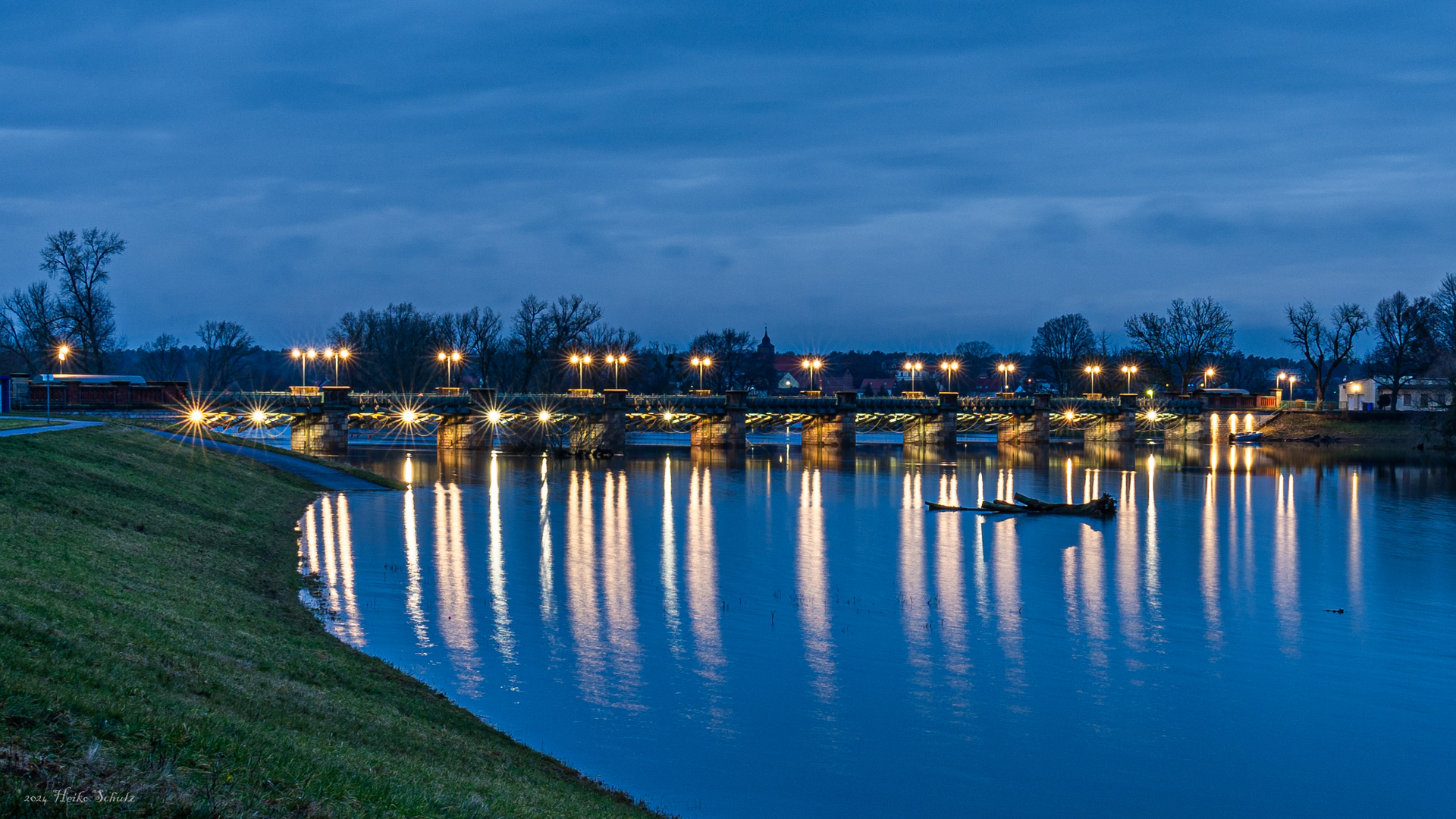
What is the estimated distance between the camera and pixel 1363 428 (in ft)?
388

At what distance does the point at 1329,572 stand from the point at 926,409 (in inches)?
3034

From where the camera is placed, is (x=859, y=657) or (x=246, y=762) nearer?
(x=246, y=762)

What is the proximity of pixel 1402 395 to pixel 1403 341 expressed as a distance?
25.7ft

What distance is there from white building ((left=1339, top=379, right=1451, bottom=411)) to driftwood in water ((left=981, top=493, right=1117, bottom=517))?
80.5 m

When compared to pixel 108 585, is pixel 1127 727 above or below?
below

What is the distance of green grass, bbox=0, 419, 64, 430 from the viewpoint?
41.7 meters

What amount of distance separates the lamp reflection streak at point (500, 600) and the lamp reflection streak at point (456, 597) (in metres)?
0.58

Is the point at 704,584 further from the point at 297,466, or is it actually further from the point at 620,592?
the point at 297,466

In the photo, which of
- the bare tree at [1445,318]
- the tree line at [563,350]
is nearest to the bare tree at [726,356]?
the tree line at [563,350]

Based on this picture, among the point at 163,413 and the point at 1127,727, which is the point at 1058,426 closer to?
the point at 163,413

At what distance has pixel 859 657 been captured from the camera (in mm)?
24453

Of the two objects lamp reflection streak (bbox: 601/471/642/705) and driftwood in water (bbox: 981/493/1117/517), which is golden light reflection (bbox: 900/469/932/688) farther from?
lamp reflection streak (bbox: 601/471/642/705)

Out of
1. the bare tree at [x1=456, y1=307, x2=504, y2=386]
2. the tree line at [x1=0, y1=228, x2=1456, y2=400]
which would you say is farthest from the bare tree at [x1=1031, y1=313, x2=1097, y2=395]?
the bare tree at [x1=456, y1=307, x2=504, y2=386]


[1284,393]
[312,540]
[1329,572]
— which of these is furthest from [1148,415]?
[312,540]
